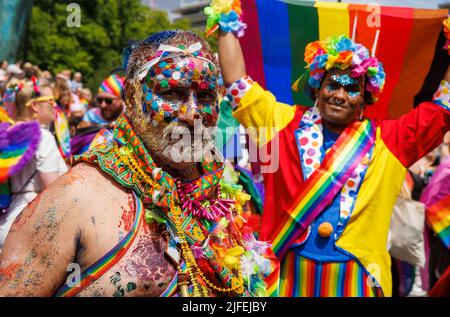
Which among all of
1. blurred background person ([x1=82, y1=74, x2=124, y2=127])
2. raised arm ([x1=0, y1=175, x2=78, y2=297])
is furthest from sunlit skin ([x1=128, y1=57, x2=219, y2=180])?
blurred background person ([x1=82, y1=74, x2=124, y2=127])

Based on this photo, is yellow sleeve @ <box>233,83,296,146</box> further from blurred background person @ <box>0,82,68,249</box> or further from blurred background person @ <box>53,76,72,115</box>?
blurred background person @ <box>53,76,72,115</box>

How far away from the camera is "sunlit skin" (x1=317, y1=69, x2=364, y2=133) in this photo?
388 cm

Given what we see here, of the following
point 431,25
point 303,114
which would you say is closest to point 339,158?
point 303,114

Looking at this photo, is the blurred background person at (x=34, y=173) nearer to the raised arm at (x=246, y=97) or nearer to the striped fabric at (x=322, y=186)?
the raised arm at (x=246, y=97)

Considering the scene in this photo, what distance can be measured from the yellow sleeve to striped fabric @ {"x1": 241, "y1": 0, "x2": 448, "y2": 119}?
484 millimetres

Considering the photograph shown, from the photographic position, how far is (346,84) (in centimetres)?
391

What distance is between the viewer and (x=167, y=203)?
194 cm

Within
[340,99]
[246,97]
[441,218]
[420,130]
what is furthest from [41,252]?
[441,218]

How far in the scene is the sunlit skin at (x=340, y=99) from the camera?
388 centimetres

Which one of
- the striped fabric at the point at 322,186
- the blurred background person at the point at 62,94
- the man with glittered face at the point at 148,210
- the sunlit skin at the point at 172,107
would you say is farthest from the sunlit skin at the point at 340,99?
the blurred background person at the point at 62,94

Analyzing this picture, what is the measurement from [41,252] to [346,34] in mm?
3210

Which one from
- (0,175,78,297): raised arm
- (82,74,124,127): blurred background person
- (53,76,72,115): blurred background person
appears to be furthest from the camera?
(53,76,72,115): blurred background person

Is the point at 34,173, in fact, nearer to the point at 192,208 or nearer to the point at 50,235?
the point at 192,208
